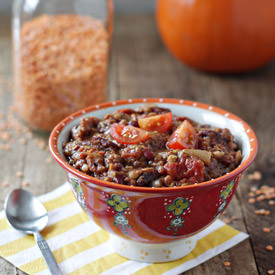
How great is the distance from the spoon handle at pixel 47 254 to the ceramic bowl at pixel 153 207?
0.22 m

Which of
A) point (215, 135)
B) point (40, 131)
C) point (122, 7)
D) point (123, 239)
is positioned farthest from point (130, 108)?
point (122, 7)

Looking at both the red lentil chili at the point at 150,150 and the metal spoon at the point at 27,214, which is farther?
the metal spoon at the point at 27,214

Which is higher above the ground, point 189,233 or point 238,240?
point 189,233

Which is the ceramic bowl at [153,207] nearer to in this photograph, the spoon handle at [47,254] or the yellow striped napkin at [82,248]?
the yellow striped napkin at [82,248]

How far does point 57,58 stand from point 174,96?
3.00ft

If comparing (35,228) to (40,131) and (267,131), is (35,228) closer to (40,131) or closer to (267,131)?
(40,131)

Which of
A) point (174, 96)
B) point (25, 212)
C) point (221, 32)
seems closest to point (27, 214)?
point (25, 212)

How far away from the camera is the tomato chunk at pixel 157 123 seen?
5.52 feet

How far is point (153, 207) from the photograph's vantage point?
144 cm

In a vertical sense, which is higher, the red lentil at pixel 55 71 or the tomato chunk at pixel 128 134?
the tomato chunk at pixel 128 134

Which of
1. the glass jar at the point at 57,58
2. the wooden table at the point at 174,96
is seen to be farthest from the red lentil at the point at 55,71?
the wooden table at the point at 174,96

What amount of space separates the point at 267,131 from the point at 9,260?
5.52 feet

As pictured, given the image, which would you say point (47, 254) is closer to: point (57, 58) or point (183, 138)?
point (183, 138)

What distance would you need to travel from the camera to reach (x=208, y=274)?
164 centimetres
